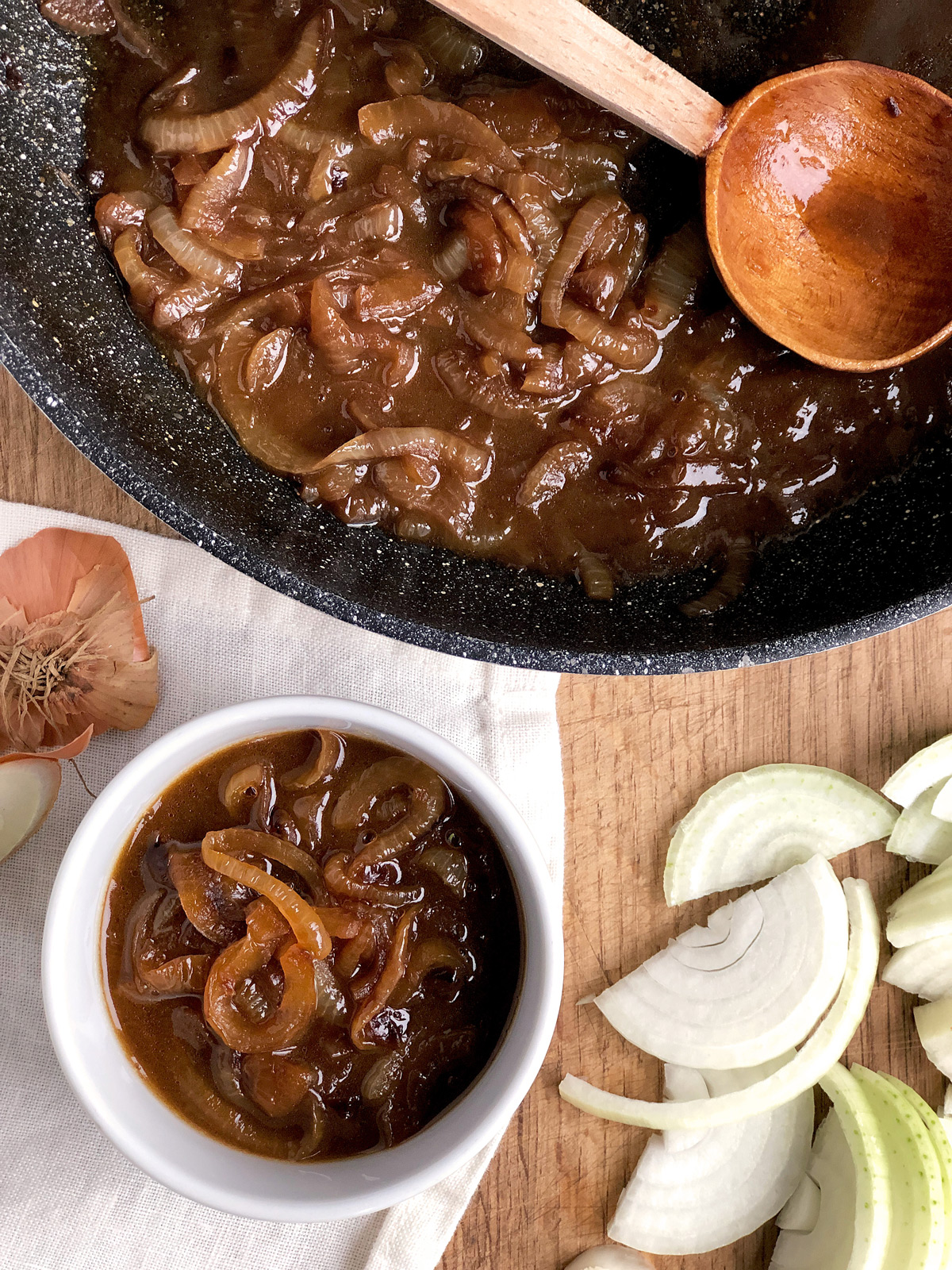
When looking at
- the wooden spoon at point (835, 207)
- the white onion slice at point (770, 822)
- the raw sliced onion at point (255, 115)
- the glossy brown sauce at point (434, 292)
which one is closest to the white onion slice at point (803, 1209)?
the white onion slice at point (770, 822)

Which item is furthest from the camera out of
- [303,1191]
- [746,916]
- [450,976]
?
[746,916]

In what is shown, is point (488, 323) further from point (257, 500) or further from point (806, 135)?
point (806, 135)

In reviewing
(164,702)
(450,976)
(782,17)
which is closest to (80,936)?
(164,702)

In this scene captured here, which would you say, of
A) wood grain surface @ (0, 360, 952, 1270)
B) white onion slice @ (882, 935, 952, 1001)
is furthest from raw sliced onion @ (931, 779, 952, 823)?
white onion slice @ (882, 935, 952, 1001)

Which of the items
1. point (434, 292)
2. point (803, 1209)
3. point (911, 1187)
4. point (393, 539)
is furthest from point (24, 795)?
point (911, 1187)

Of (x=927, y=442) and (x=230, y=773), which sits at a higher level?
(x=927, y=442)

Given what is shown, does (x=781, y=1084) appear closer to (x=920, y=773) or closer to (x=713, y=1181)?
(x=713, y=1181)
